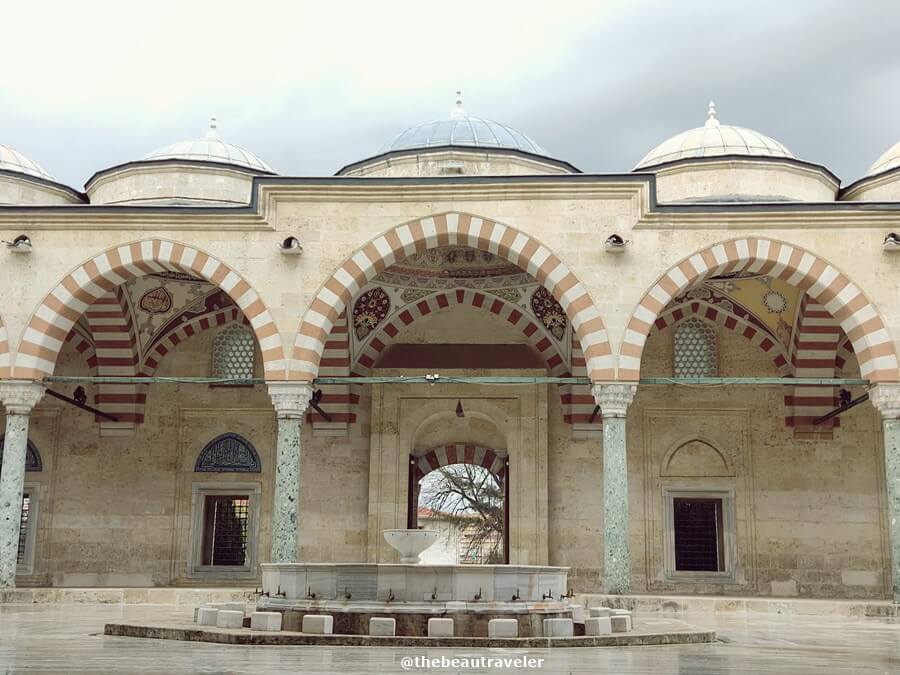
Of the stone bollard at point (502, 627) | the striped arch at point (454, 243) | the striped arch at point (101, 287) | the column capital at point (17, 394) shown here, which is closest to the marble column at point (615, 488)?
the striped arch at point (454, 243)

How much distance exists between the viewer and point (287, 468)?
10898 mm

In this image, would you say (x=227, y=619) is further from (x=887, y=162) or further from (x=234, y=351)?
(x=887, y=162)

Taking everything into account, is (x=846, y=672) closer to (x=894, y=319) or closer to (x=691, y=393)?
(x=894, y=319)

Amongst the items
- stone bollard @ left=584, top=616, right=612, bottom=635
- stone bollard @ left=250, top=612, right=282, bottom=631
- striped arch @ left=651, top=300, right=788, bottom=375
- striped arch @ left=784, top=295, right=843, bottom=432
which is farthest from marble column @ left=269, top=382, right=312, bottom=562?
striped arch @ left=784, top=295, right=843, bottom=432

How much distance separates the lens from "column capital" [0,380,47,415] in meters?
11.2

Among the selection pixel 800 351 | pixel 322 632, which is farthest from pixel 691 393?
pixel 322 632

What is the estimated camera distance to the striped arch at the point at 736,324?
13.8 m

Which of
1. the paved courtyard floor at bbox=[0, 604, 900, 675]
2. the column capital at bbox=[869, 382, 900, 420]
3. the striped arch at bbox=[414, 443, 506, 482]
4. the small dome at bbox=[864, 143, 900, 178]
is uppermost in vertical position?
the small dome at bbox=[864, 143, 900, 178]

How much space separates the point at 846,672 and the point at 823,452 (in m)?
8.83

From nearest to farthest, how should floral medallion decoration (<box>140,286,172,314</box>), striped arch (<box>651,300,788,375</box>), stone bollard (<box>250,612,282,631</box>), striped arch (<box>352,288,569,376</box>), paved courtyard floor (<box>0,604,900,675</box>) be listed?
1. paved courtyard floor (<box>0,604,900,675</box>)
2. stone bollard (<box>250,612,282,631</box>)
3. striped arch (<box>651,300,788,375</box>)
4. floral medallion decoration (<box>140,286,172,314</box>)
5. striped arch (<box>352,288,569,376</box>)

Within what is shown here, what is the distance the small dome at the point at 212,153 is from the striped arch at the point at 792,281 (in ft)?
22.1

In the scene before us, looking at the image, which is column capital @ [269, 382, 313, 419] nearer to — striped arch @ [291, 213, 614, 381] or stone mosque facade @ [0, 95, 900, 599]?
striped arch @ [291, 213, 614, 381]

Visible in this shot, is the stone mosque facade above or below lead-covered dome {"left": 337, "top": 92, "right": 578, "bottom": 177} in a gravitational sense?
below

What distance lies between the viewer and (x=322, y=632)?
267 inches
